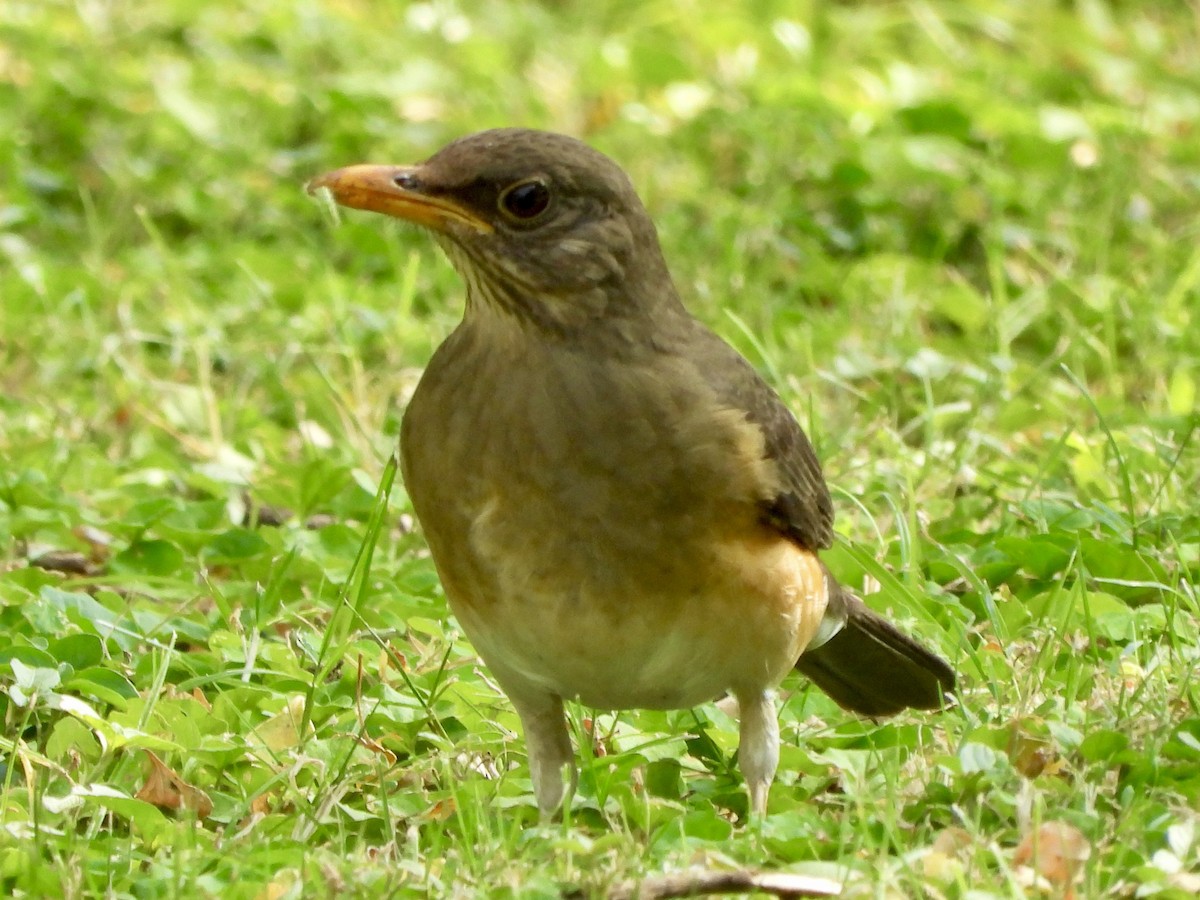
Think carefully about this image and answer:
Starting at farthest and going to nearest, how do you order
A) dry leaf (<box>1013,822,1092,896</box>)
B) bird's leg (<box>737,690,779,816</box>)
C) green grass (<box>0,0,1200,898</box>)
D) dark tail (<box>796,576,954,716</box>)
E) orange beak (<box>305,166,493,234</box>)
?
dark tail (<box>796,576,954,716</box>) → bird's leg (<box>737,690,779,816</box>) → orange beak (<box>305,166,493,234</box>) → green grass (<box>0,0,1200,898</box>) → dry leaf (<box>1013,822,1092,896</box>)

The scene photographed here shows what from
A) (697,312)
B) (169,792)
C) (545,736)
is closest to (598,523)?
(545,736)

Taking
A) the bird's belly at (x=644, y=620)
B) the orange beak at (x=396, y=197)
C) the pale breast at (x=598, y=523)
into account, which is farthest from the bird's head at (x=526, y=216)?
the bird's belly at (x=644, y=620)

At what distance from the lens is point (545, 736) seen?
5.17m

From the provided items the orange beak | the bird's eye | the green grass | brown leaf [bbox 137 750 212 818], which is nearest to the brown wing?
the green grass

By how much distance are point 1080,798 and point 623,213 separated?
5.60 feet

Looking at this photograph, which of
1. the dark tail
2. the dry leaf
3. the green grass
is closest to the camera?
the dry leaf

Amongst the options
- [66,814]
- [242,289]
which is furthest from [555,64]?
[66,814]

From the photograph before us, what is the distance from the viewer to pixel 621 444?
190 inches

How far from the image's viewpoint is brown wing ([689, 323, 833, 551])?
5.12m

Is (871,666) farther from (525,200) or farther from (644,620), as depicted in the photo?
(525,200)

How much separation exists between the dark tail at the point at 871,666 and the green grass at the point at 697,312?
105 millimetres

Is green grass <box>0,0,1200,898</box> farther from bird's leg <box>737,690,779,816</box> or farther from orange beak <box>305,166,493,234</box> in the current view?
orange beak <box>305,166,493,234</box>

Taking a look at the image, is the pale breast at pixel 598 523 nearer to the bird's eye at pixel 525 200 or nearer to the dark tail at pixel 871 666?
the bird's eye at pixel 525 200

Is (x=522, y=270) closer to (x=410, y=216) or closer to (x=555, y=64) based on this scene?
(x=410, y=216)
